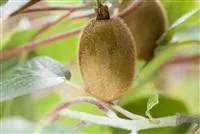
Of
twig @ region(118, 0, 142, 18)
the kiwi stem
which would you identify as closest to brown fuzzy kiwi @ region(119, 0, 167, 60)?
twig @ region(118, 0, 142, 18)

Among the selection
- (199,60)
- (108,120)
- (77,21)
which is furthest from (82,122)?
(199,60)

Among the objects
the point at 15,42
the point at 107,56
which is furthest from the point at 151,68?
the point at 107,56

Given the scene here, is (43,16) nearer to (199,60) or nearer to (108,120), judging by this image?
(199,60)

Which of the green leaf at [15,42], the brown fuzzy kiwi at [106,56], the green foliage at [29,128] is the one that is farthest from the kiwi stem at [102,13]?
the green leaf at [15,42]

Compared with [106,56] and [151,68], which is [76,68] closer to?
[151,68]

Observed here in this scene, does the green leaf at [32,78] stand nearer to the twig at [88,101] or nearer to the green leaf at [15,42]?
the twig at [88,101]

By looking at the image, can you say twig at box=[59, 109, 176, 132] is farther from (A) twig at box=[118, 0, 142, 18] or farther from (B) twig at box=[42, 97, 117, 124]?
(A) twig at box=[118, 0, 142, 18]
